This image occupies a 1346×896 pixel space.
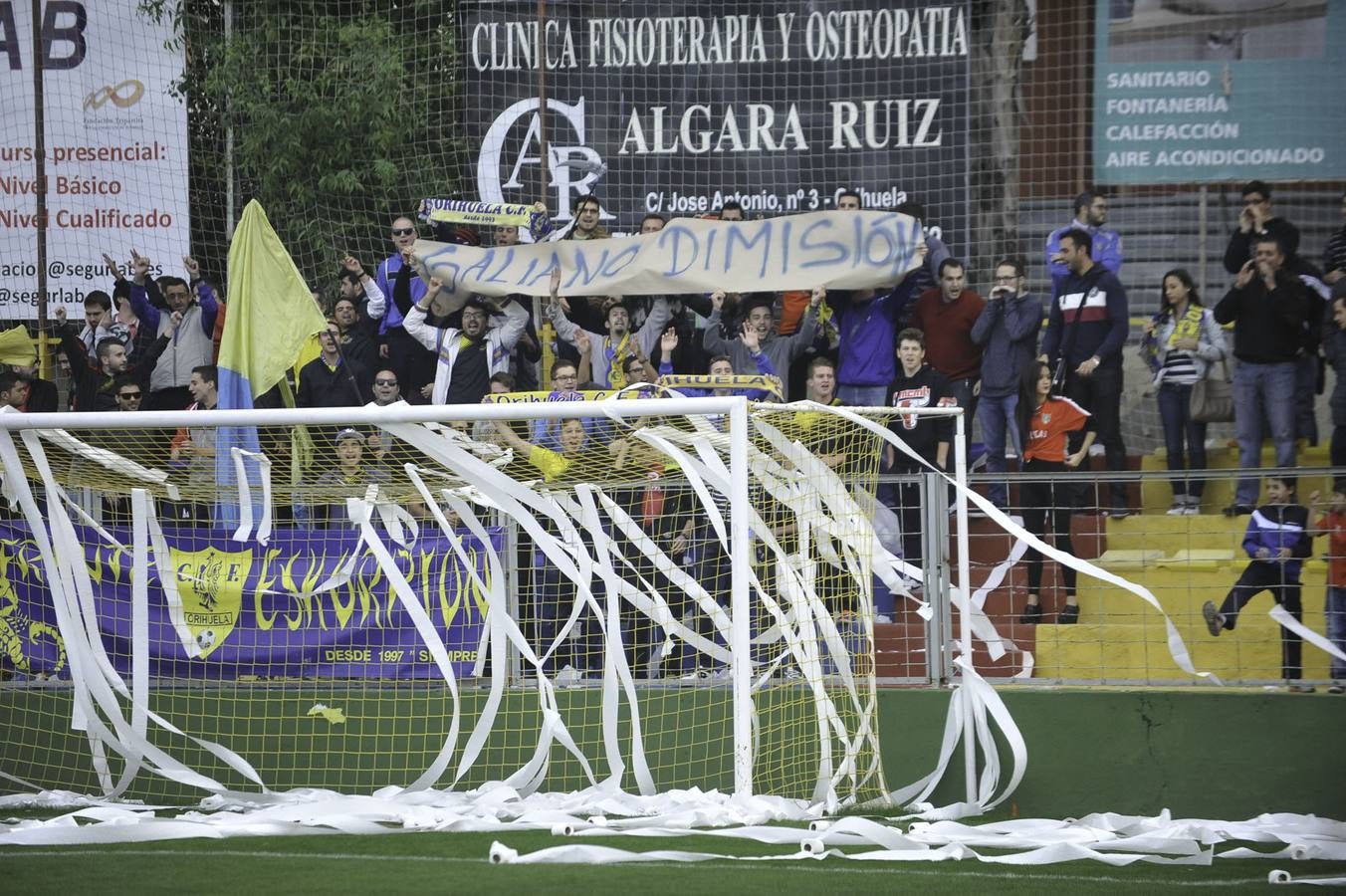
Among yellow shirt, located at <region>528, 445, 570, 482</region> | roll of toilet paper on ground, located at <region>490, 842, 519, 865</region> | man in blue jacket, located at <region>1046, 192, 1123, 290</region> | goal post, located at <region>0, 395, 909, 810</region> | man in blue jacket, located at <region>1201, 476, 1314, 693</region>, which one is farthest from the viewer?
man in blue jacket, located at <region>1046, 192, 1123, 290</region>

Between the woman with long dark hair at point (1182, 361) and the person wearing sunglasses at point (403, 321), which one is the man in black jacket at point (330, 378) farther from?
the woman with long dark hair at point (1182, 361)

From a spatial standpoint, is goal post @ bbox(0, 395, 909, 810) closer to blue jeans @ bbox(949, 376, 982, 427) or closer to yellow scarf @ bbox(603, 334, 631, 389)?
yellow scarf @ bbox(603, 334, 631, 389)

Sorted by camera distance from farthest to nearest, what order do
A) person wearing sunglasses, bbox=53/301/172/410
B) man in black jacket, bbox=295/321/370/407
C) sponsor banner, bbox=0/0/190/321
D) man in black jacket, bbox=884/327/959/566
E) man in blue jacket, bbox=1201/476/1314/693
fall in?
Answer: sponsor banner, bbox=0/0/190/321 → person wearing sunglasses, bbox=53/301/172/410 → man in black jacket, bbox=295/321/370/407 → man in black jacket, bbox=884/327/959/566 → man in blue jacket, bbox=1201/476/1314/693

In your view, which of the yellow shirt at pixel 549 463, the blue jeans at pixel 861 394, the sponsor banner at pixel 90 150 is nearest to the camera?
the yellow shirt at pixel 549 463

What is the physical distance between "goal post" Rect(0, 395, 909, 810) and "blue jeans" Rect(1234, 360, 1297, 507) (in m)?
3.06

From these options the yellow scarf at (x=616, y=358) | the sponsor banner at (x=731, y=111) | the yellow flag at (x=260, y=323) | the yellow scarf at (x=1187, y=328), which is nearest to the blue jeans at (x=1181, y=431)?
the yellow scarf at (x=1187, y=328)

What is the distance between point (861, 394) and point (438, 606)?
134 inches

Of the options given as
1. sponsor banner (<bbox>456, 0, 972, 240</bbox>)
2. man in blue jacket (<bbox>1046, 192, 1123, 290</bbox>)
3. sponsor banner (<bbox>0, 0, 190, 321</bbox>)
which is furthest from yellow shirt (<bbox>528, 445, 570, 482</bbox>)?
sponsor banner (<bbox>0, 0, 190, 321</bbox>)

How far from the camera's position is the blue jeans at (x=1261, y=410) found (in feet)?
31.2

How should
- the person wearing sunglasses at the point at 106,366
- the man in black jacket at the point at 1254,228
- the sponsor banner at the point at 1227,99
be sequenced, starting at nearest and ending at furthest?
the man in black jacket at the point at 1254,228
the person wearing sunglasses at the point at 106,366
the sponsor banner at the point at 1227,99

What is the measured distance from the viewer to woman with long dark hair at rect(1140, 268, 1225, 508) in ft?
33.1

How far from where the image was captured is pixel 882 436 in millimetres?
7211

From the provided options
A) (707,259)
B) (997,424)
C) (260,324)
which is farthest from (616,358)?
(997,424)

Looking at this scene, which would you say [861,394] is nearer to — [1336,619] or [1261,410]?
[1261,410]
